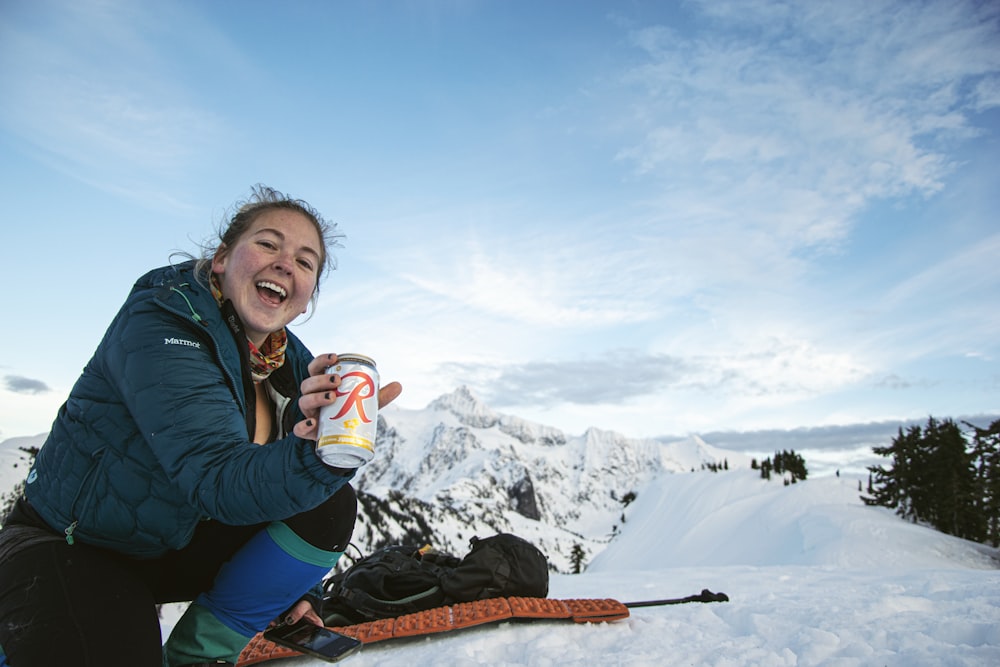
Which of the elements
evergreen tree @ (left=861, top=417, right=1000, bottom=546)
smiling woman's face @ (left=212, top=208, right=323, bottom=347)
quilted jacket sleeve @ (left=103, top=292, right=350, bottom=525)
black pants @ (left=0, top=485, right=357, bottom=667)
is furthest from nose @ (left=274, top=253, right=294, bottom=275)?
evergreen tree @ (left=861, top=417, right=1000, bottom=546)

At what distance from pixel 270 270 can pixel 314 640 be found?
2106 mm

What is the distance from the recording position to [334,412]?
72.2 inches

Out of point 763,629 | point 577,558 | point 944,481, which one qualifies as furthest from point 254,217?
point 577,558

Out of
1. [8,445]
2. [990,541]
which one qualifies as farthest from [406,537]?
[990,541]

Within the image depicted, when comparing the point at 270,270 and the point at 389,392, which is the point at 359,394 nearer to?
the point at 389,392

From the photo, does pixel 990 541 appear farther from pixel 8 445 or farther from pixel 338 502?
pixel 8 445

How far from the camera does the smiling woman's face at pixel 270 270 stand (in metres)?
2.69

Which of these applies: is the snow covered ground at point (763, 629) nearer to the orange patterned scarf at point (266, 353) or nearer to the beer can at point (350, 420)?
the orange patterned scarf at point (266, 353)

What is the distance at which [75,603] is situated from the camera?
2.20m

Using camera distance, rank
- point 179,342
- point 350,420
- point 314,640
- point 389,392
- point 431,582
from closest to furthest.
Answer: point 350,420, point 179,342, point 389,392, point 314,640, point 431,582

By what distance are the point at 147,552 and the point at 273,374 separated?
3.53 feet

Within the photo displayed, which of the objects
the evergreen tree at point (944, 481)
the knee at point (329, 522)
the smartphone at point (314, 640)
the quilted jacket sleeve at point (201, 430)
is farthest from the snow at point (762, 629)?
the evergreen tree at point (944, 481)

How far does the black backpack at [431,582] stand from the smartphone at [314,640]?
1.55 meters

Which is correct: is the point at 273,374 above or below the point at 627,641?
above
